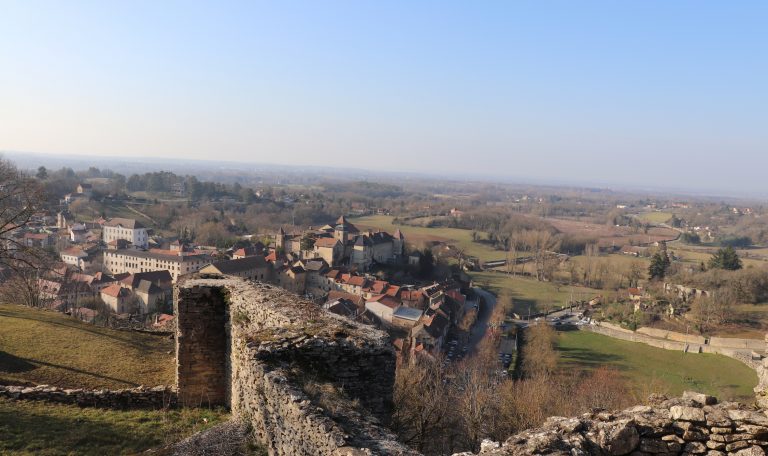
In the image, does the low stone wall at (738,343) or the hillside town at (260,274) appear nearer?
the hillside town at (260,274)

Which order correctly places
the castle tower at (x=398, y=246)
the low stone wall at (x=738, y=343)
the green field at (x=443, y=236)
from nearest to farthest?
the low stone wall at (x=738, y=343) → the castle tower at (x=398, y=246) → the green field at (x=443, y=236)

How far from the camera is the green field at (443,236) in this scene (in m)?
90.8

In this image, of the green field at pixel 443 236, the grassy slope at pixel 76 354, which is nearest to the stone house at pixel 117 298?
the grassy slope at pixel 76 354

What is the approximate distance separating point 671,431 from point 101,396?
9.40 meters

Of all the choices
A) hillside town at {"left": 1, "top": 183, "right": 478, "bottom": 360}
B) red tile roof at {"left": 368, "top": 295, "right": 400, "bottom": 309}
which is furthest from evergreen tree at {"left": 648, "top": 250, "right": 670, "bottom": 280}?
red tile roof at {"left": 368, "top": 295, "right": 400, "bottom": 309}

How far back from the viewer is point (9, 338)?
1311cm

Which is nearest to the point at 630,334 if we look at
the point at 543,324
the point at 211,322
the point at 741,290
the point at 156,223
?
the point at 543,324

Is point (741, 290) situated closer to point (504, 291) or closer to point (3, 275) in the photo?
point (504, 291)

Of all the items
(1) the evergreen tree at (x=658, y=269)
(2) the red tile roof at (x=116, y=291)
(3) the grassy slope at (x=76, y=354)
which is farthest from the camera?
(1) the evergreen tree at (x=658, y=269)

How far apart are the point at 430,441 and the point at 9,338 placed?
11.3 metres

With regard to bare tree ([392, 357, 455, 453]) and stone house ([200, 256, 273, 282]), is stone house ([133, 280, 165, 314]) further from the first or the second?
bare tree ([392, 357, 455, 453])

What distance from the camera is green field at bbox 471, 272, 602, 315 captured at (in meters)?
58.4

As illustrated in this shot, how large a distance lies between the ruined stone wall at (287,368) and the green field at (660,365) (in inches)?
1028

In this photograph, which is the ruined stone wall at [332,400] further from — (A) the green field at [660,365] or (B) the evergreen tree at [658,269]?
(B) the evergreen tree at [658,269]
